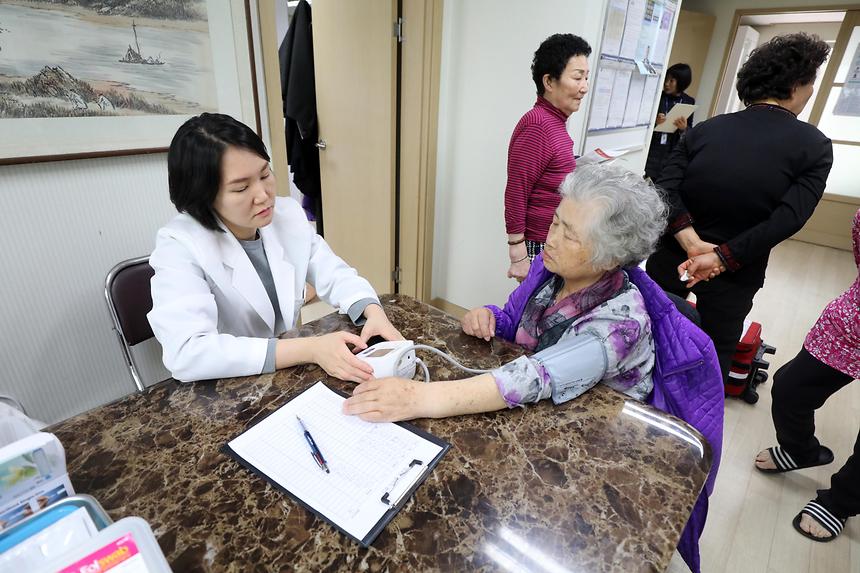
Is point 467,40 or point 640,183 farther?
point 467,40

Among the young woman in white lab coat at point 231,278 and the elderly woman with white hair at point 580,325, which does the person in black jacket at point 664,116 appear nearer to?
the elderly woman with white hair at point 580,325

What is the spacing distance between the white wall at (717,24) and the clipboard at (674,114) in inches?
89.8

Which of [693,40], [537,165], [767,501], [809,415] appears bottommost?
[767,501]

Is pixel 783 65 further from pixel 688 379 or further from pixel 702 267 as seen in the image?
pixel 688 379

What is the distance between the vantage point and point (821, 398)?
1.61 meters

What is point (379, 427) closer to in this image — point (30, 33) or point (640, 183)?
point (640, 183)

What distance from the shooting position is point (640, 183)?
1049 millimetres

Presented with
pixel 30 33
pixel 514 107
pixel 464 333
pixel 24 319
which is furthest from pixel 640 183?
pixel 24 319

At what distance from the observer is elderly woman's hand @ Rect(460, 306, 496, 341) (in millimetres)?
1135

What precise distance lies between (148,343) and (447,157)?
1816 mm

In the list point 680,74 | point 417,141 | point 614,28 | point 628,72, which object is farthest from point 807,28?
point 417,141

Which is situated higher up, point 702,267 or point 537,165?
point 537,165

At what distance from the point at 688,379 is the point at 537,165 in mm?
1152

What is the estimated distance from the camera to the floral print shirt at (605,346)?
894mm
